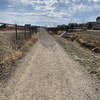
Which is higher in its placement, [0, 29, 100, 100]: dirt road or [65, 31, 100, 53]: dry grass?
[65, 31, 100, 53]: dry grass

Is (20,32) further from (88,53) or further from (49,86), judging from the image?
(49,86)

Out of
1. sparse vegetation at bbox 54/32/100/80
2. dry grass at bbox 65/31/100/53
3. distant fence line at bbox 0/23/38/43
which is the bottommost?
sparse vegetation at bbox 54/32/100/80

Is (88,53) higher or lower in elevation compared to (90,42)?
lower

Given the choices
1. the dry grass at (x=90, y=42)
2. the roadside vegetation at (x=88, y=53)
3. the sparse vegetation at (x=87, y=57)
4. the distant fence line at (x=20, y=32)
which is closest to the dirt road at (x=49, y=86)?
the sparse vegetation at (x=87, y=57)

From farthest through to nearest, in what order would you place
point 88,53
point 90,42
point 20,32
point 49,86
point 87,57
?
point 20,32
point 90,42
point 88,53
point 87,57
point 49,86

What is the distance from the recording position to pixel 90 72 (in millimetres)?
5238

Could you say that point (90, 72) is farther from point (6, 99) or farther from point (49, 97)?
point (6, 99)

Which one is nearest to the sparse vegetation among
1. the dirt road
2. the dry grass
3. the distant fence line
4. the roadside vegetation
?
the roadside vegetation

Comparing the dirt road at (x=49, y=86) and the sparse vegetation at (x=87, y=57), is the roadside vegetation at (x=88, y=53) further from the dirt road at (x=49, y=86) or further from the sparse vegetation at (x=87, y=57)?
the dirt road at (x=49, y=86)

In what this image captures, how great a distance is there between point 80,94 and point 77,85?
565mm

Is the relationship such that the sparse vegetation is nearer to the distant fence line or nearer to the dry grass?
the dry grass

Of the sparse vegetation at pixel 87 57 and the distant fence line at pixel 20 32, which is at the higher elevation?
the distant fence line at pixel 20 32

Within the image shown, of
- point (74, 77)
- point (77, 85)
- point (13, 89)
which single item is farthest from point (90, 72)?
point (13, 89)

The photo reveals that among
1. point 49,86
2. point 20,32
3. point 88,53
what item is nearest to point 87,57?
point 88,53
